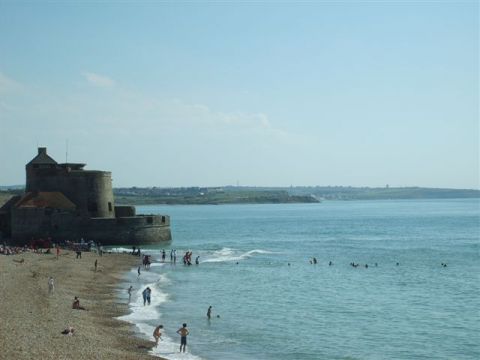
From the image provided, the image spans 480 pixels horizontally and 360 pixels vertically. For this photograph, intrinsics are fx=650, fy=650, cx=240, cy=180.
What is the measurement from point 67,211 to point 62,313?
3051 centimetres

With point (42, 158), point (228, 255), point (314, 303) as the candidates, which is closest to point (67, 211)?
point (42, 158)

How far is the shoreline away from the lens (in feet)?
66.8

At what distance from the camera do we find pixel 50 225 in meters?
55.2

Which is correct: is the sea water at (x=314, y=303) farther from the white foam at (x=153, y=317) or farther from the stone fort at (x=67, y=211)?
the stone fort at (x=67, y=211)

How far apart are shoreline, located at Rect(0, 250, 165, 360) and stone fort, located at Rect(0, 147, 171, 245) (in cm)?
1118

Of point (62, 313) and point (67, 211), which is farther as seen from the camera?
point (67, 211)

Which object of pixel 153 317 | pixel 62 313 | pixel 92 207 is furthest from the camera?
pixel 92 207

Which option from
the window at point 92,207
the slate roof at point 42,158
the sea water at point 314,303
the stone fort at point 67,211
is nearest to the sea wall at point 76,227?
the stone fort at point 67,211

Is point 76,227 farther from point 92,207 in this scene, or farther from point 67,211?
point 92,207

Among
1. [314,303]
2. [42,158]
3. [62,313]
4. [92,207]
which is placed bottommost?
[314,303]

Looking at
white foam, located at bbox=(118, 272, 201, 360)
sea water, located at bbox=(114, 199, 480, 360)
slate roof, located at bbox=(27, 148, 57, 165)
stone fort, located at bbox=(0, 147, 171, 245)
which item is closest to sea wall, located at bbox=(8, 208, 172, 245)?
stone fort, located at bbox=(0, 147, 171, 245)

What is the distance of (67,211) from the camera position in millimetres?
55719

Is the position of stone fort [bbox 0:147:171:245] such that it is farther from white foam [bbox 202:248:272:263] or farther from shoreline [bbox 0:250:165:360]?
shoreline [bbox 0:250:165:360]

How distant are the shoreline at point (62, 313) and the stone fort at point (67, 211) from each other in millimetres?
11182
